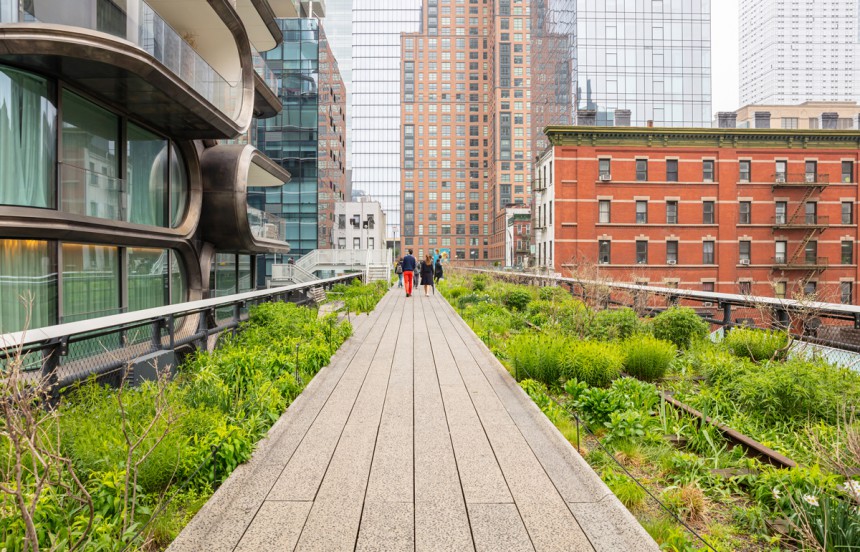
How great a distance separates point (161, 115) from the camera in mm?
14352

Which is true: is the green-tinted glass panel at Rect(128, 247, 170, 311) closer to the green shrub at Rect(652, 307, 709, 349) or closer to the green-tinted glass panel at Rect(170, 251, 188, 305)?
the green-tinted glass panel at Rect(170, 251, 188, 305)

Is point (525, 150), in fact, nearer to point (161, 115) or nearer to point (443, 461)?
point (161, 115)

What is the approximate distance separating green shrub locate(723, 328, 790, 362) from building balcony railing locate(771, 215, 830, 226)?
43877mm

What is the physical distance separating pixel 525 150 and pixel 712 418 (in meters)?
121

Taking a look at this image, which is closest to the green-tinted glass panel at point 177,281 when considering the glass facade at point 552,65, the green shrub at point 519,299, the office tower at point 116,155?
the office tower at point 116,155

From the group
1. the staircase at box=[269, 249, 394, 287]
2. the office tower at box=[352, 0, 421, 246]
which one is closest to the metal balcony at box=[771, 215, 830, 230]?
the staircase at box=[269, 249, 394, 287]

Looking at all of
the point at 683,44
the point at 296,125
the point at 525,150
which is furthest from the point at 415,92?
the point at 296,125

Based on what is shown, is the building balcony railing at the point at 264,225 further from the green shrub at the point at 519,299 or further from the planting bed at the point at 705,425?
the planting bed at the point at 705,425

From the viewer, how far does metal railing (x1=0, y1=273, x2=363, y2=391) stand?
4762mm

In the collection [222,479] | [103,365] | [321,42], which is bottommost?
[222,479]

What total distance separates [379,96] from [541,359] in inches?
5726

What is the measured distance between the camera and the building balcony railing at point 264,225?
68.7 ft

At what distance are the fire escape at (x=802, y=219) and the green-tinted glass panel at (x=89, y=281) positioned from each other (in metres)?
48.0

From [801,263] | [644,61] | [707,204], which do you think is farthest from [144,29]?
[644,61]
